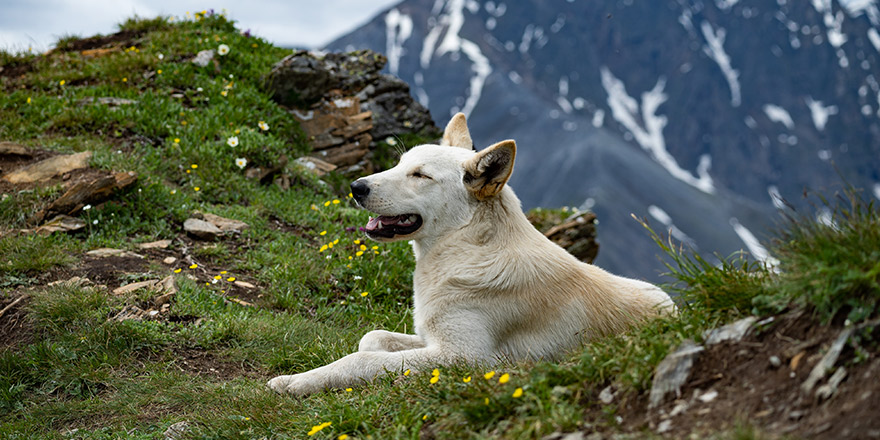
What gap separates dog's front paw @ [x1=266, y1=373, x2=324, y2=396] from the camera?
198 inches

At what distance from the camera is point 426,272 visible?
214 inches

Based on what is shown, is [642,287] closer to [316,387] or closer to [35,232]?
[316,387]

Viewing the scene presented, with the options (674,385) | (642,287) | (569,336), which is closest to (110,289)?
(569,336)

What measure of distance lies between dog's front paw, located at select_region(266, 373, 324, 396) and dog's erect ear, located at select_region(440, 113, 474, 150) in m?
2.49

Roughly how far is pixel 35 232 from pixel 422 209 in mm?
5369

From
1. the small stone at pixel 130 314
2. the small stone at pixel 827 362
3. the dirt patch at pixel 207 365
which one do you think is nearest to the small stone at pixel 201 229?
the small stone at pixel 130 314

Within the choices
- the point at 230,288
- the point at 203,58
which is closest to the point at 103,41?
the point at 203,58

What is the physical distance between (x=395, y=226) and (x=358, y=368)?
1.24 meters

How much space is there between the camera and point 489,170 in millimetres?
5270

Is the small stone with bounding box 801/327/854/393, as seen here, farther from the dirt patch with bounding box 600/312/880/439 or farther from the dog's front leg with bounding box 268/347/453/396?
the dog's front leg with bounding box 268/347/453/396

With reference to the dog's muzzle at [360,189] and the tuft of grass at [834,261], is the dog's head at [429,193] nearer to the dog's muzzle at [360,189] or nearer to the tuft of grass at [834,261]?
the dog's muzzle at [360,189]

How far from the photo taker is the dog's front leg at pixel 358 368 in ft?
16.0

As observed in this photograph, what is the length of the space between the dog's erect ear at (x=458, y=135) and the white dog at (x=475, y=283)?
60cm

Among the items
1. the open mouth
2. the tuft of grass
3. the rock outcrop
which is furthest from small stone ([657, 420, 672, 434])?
the rock outcrop
